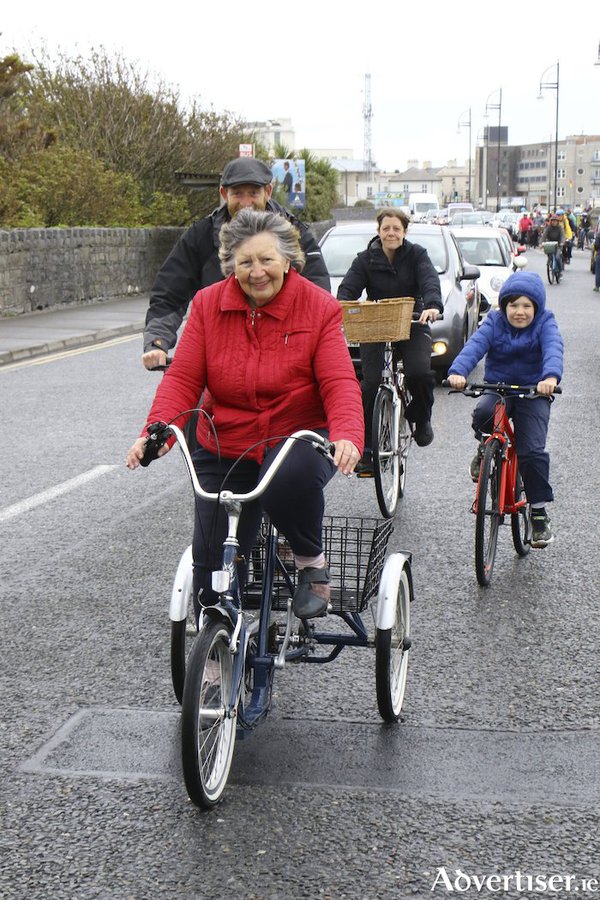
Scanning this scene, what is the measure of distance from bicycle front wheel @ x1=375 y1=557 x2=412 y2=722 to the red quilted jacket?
0.62 metres

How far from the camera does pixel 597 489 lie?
816 cm

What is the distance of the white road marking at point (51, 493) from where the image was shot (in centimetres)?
761

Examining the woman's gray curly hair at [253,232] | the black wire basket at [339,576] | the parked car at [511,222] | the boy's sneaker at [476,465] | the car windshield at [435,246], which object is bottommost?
the parked car at [511,222]

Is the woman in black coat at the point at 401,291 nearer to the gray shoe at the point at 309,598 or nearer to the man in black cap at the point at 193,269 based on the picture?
the man in black cap at the point at 193,269

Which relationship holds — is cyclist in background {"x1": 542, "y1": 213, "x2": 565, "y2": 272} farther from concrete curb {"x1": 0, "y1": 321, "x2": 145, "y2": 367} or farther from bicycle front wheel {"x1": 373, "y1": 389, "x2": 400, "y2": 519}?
bicycle front wheel {"x1": 373, "y1": 389, "x2": 400, "y2": 519}

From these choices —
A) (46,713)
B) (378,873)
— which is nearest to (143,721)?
(46,713)

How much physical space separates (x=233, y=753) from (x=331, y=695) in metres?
0.66

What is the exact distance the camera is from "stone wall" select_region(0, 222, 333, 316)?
22219 millimetres

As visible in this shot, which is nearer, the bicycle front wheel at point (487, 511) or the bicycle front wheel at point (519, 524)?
the bicycle front wheel at point (487, 511)

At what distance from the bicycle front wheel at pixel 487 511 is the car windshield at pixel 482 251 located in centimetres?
1584

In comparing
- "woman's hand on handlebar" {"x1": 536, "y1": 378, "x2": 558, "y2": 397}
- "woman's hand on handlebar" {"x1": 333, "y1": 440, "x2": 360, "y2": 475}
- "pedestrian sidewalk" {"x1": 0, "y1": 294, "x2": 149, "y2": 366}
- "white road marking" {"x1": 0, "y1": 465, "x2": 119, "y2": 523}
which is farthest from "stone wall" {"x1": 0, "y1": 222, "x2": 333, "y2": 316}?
"woman's hand on handlebar" {"x1": 333, "y1": 440, "x2": 360, "y2": 475}

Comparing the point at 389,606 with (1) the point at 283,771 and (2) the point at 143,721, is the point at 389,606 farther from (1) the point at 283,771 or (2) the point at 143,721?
(2) the point at 143,721

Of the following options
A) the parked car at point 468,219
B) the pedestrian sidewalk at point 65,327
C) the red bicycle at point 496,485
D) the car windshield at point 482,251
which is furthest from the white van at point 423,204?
the red bicycle at point 496,485

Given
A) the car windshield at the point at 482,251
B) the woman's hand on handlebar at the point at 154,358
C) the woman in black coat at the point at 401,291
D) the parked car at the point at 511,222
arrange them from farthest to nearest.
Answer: the parked car at the point at 511,222 → the car windshield at the point at 482,251 → the woman in black coat at the point at 401,291 → the woman's hand on handlebar at the point at 154,358
